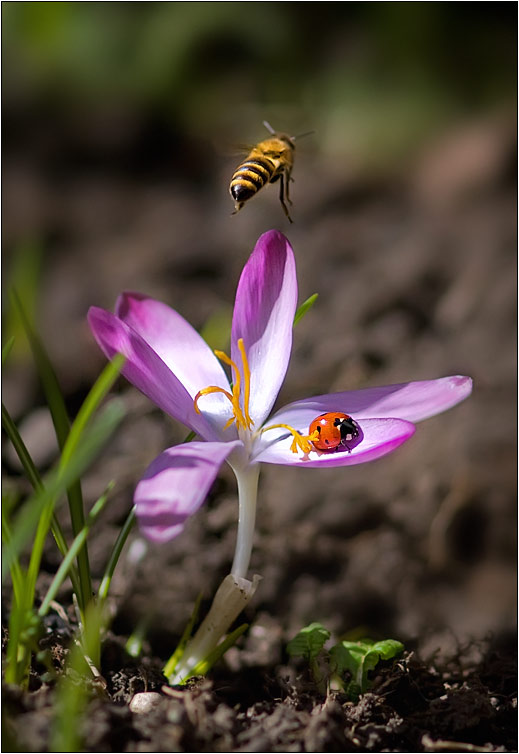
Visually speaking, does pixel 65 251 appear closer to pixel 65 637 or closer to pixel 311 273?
pixel 311 273

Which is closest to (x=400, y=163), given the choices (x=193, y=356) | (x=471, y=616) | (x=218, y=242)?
(x=218, y=242)

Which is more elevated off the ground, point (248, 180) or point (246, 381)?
point (248, 180)

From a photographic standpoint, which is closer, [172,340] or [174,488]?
[174,488]

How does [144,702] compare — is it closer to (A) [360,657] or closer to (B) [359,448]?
(A) [360,657]

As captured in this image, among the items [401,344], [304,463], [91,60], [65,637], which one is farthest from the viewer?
[91,60]

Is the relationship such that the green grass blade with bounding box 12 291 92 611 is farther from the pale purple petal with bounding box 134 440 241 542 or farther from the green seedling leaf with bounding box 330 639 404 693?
the green seedling leaf with bounding box 330 639 404 693

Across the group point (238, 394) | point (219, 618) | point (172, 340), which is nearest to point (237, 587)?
point (219, 618)

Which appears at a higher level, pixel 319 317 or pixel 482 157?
pixel 482 157

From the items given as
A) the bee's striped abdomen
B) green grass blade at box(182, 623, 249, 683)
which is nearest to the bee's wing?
the bee's striped abdomen
